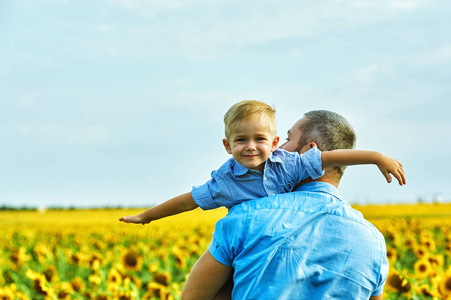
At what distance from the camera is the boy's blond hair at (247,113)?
2732 millimetres

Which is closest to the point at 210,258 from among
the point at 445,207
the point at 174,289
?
the point at 174,289

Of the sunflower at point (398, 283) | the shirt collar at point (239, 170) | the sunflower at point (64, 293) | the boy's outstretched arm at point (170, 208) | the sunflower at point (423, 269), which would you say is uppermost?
the shirt collar at point (239, 170)

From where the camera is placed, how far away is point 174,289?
4.64m

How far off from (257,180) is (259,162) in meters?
0.12

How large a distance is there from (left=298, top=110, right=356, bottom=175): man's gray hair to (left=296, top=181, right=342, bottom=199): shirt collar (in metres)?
0.18

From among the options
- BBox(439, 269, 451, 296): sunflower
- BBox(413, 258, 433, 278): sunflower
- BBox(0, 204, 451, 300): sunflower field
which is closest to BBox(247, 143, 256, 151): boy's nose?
BBox(0, 204, 451, 300): sunflower field

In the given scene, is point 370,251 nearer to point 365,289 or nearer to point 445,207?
point 365,289

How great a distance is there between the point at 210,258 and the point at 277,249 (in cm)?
35

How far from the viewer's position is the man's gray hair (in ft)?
9.45

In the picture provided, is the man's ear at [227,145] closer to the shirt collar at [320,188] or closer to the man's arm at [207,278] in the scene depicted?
the shirt collar at [320,188]

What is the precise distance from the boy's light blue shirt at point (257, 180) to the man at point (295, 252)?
6.7 inches

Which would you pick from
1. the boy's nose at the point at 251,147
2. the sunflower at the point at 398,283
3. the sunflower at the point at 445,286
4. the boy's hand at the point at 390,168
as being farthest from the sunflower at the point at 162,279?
the boy's hand at the point at 390,168

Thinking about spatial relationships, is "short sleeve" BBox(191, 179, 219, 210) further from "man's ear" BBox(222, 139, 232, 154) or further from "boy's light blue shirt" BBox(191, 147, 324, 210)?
"man's ear" BBox(222, 139, 232, 154)

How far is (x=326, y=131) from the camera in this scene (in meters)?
2.88
